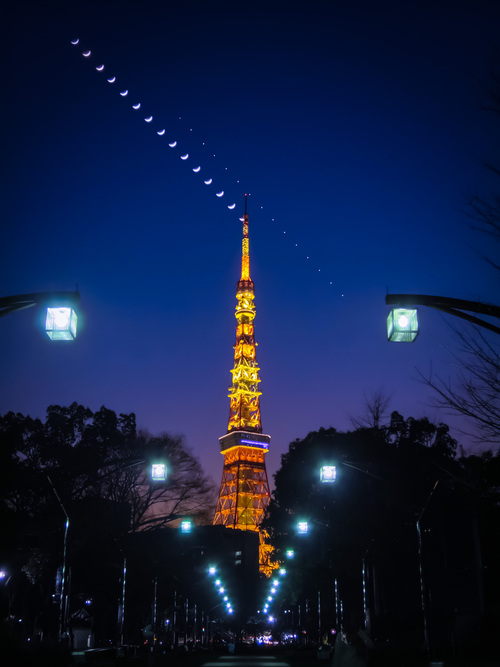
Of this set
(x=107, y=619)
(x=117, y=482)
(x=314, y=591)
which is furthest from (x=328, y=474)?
(x=314, y=591)

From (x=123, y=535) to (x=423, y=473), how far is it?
68.6 feet

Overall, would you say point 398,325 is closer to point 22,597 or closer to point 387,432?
point 387,432

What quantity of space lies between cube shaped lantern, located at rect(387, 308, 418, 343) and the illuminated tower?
106 metres

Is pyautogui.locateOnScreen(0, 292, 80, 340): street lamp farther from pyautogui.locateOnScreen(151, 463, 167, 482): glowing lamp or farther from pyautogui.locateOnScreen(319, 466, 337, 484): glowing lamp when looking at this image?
pyautogui.locateOnScreen(319, 466, 337, 484): glowing lamp

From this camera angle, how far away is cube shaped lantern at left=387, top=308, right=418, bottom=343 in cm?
1200

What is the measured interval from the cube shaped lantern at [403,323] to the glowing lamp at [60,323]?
520 centimetres

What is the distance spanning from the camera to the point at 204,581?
88.2 m

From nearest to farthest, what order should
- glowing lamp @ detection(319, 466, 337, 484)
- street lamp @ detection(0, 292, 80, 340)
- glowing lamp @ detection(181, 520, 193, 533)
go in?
street lamp @ detection(0, 292, 80, 340) < glowing lamp @ detection(319, 466, 337, 484) < glowing lamp @ detection(181, 520, 193, 533)

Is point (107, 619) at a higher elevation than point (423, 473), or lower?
lower

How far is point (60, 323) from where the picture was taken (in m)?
11.8

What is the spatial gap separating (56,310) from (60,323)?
22cm

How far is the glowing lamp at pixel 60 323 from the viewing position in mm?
11758

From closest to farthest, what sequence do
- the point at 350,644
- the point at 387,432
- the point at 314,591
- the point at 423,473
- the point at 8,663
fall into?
the point at 350,644 < the point at 8,663 < the point at 423,473 < the point at 387,432 < the point at 314,591

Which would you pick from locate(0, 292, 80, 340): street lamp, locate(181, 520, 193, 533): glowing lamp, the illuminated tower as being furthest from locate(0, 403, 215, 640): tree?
the illuminated tower
